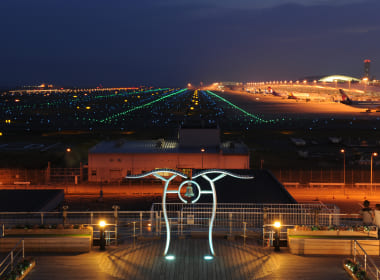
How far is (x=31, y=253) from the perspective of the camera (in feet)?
33.9

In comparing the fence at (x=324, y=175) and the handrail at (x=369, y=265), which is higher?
the fence at (x=324, y=175)

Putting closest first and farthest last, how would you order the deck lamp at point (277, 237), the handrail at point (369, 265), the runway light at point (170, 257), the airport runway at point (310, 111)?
the handrail at point (369, 265) → the runway light at point (170, 257) → the deck lamp at point (277, 237) → the airport runway at point (310, 111)

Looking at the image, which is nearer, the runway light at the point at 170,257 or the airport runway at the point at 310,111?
the runway light at the point at 170,257

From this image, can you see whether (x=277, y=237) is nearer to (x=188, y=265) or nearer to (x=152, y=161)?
(x=188, y=265)

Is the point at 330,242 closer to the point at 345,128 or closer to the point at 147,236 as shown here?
the point at 147,236

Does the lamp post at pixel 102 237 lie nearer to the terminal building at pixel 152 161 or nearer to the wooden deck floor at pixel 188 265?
the wooden deck floor at pixel 188 265

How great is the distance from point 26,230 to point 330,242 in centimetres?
686

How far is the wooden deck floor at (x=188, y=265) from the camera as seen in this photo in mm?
9180

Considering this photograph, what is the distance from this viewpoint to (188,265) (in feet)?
31.7

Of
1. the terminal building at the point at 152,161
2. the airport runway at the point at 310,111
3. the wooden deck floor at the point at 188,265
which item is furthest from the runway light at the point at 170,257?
the airport runway at the point at 310,111

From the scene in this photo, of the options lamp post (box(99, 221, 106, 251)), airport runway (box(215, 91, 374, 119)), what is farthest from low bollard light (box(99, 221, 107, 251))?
airport runway (box(215, 91, 374, 119))

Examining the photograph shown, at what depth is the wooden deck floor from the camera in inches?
361

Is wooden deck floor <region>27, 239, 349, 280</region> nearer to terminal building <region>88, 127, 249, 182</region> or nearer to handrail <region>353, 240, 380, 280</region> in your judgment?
handrail <region>353, 240, 380, 280</region>

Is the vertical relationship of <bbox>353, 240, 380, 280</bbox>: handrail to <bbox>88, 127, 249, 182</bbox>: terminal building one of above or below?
below
